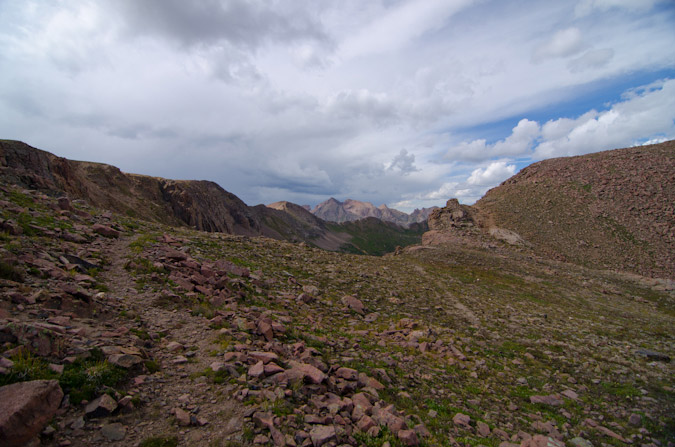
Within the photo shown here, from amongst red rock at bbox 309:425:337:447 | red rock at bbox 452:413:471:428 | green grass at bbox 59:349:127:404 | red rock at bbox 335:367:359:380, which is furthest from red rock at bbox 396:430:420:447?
green grass at bbox 59:349:127:404

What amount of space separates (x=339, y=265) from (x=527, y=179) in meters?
72.6

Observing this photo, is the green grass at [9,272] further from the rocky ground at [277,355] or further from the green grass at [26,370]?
the green grass at [26,370]

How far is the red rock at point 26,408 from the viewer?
4660 millimetres

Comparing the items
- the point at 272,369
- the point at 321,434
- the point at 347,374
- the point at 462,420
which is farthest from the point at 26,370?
the point at 462,420

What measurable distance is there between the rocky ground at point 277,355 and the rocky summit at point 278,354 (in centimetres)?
5

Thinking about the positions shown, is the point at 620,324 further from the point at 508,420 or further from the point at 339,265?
the point at 339,265

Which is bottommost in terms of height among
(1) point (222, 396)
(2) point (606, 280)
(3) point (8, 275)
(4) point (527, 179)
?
(2) point (606, 280)

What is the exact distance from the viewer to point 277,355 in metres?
9.39

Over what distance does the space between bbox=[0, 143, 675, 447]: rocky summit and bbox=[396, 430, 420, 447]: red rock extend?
4 cm

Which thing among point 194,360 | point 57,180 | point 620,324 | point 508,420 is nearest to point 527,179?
point 620,324

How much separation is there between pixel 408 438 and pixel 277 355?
465 cm

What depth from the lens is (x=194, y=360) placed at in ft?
28.0

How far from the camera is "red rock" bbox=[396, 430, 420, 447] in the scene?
666 cm

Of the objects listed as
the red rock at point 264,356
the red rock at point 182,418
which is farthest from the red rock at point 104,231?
the red rock at point 182,418
